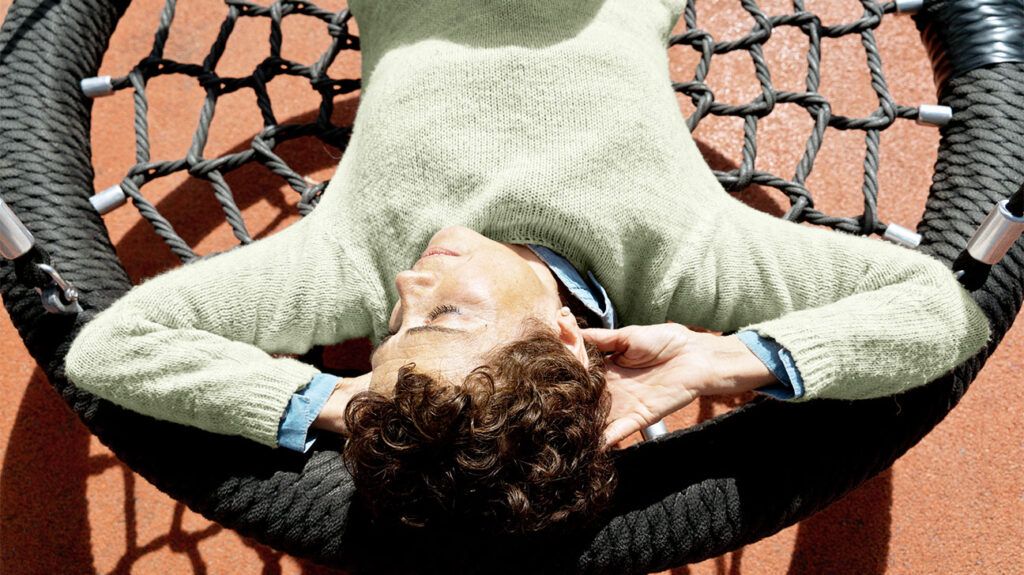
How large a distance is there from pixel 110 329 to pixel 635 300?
2.51ft

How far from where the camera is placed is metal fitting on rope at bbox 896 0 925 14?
5.16 ft

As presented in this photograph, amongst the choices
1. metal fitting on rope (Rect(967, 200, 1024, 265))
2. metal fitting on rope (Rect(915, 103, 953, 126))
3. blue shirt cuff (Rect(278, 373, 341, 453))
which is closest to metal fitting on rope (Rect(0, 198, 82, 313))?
blue shirt cuff (Rect(278, 373, 341, 453))

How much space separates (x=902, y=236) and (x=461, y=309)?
878 mm

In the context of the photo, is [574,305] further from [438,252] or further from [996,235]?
[996,235]

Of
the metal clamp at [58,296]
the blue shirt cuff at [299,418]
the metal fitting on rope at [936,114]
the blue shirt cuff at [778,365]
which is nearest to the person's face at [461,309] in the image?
the blue shirt cuff at [299,418]

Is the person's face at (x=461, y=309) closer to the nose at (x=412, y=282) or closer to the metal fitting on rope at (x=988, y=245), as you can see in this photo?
the nose at (x=412, y=282)

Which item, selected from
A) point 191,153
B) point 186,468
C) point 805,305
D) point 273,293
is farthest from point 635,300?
point 191,153

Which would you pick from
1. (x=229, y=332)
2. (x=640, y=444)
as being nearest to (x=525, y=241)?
(x=640, y=444)

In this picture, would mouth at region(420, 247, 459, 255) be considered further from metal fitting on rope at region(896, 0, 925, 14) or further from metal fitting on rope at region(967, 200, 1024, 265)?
metal fitting on rope at region(896, 0, 925, 14)

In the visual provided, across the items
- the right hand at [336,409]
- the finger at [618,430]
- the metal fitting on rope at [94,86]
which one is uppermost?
the metal fitting on rope at [94,86]

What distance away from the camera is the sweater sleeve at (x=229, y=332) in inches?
41.6

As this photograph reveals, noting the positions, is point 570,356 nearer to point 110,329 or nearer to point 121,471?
point 110,329

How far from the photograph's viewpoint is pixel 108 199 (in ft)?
4.79

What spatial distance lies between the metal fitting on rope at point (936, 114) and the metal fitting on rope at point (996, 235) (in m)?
0.40
